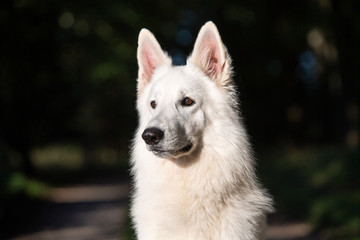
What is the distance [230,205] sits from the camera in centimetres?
390

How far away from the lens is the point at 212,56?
4395 mm

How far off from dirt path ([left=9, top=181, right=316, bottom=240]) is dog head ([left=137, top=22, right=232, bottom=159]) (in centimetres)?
423

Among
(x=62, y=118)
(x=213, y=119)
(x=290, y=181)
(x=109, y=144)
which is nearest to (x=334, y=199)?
(x=290, y=181)

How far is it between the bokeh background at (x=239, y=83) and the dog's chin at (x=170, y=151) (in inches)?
195

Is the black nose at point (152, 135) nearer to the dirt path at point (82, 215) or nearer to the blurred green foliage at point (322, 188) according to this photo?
the blurred green foliage at point (322, 188)

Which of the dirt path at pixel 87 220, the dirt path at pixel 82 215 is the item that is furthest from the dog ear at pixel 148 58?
the dirt path at pixel 82 215

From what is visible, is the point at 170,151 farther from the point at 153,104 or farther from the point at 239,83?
the point at 239,83

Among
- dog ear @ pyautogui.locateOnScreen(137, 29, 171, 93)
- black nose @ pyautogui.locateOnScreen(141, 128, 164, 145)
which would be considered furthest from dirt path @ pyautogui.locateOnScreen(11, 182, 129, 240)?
black nose @ pyautogui.locateOnScreen(141, 128, 164, 145)

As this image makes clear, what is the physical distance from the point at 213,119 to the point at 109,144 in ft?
108

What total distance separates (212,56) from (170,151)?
3.51ft

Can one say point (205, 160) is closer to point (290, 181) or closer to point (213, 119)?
point (213, 119)

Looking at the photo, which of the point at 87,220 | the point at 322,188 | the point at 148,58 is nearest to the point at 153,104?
the point at 148,58

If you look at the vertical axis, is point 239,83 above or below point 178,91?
above

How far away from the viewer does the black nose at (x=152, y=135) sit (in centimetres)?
376
